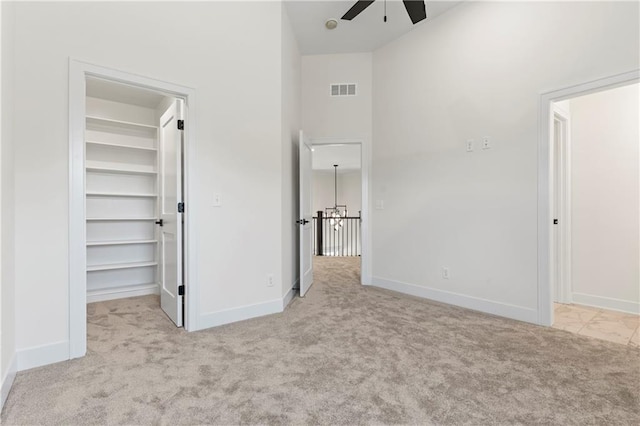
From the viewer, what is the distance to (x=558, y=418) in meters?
1.52

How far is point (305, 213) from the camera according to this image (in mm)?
3857

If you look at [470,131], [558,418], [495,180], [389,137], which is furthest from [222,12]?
[558,418]

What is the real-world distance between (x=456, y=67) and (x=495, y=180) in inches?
53.1

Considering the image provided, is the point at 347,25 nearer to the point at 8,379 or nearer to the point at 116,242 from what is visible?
the point at 116,242

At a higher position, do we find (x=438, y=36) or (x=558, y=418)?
(x=438, y=36)

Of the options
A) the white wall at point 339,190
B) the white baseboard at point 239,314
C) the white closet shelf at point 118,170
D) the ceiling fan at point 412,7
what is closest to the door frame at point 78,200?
the white baseboard at point 239,314

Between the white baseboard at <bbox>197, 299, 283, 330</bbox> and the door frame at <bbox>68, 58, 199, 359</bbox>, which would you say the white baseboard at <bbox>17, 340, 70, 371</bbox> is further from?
the white baseboard at <bbox>197, 299, 283, 330</bbox>

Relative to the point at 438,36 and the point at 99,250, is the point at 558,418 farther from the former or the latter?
the point at 99,250

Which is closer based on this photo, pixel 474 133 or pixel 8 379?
pixel 8 379

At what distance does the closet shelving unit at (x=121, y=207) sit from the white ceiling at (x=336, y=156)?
10.7ft

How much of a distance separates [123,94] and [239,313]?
9.55 feet

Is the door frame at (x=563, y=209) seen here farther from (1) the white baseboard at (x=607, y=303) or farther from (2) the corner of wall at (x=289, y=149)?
(2) the corner of wall at (x=289, y=149)

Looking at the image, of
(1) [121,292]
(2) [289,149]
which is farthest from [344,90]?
(1) [121,292]

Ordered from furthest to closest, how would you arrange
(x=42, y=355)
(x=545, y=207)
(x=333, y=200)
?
(x=333, y=200) < (x=545, y=207) < (x=42, y=355)
